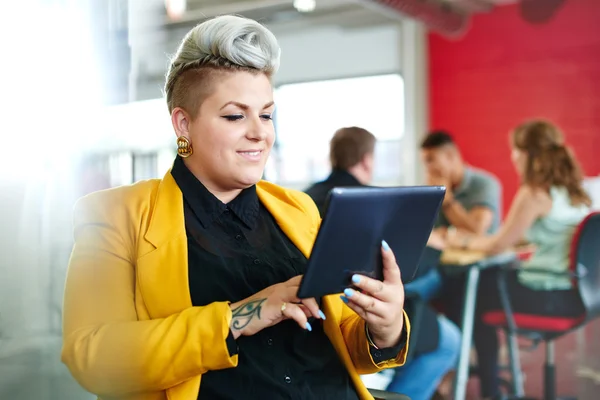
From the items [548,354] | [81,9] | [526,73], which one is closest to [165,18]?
[81,9]

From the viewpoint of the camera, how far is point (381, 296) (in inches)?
37.9

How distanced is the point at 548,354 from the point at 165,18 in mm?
2716

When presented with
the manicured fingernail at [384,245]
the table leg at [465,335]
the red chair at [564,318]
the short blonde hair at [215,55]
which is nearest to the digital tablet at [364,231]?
the manicured fingernail at [384,245]


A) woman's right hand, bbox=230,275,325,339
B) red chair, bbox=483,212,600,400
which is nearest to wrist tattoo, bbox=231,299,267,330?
woman's right hand, bbox=230,275,325,339

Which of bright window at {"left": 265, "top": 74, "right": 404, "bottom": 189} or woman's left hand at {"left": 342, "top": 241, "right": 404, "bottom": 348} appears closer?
woman's left hand at {"left": 342, "top": 241, "right": 404, "bottom": 348}

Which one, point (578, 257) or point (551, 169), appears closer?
point (578, 257)

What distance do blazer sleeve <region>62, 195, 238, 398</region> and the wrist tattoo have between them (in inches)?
0.9

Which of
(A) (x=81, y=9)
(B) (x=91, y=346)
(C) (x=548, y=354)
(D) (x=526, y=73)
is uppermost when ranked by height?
(D) (x=526, y=73)

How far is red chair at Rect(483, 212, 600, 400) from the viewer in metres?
2.91

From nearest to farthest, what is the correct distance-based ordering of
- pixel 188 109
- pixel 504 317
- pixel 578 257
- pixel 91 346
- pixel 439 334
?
1. pixel 91 346
2. pixel 188 109
3. pixel 439 334
4. pixel 578 257
5. pixel 504 317

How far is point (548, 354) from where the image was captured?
320 centimetres

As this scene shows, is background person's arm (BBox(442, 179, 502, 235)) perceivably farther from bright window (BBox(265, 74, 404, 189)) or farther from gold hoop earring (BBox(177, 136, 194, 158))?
gold hoop earring (BBox(177, 136, 194, 158))

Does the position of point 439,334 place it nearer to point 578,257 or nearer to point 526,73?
point 578,257

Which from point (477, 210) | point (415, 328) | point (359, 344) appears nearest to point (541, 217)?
point (477, 210)
